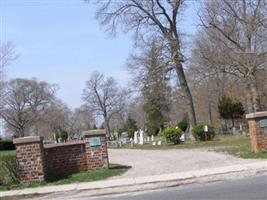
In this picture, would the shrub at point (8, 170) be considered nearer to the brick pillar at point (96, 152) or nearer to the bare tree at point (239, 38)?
the brick pillar at point (96, 152)

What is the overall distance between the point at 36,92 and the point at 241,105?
61.0m

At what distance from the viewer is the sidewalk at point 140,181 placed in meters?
14.3

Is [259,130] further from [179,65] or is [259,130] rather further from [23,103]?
[23,103]

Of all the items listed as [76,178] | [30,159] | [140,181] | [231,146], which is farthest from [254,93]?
[140,181]

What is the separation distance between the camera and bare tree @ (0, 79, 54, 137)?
10950cm

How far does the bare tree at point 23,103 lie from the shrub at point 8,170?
305ft

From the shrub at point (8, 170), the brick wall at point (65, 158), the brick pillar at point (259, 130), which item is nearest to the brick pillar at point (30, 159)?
the shrub at point (8, 170)

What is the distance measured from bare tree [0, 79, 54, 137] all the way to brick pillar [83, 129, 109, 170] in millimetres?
92650

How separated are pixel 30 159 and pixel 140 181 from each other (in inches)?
176

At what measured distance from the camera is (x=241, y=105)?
60188mm

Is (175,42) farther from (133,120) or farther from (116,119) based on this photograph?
(116,119)

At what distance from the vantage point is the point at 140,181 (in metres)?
14.8

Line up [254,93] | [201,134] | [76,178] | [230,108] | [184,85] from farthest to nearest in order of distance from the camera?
1. [230,108]
2. [254,93]
3. [184,85]
4. [201,134]
5. [76,178]

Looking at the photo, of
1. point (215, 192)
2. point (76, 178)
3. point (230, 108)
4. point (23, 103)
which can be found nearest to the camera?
point (215, 192)
